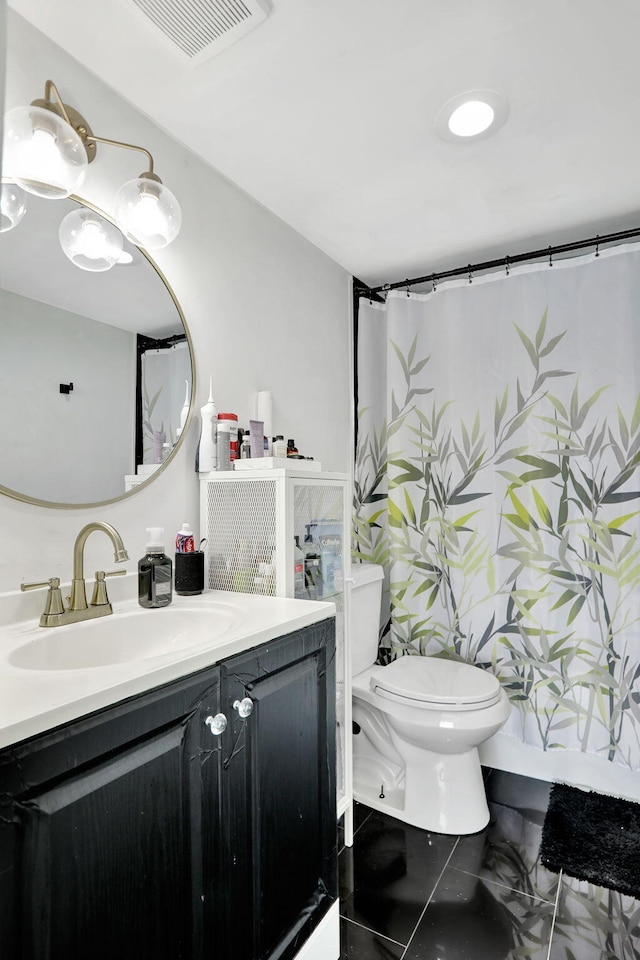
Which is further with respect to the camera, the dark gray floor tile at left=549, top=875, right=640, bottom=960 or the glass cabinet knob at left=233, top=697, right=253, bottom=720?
the dark gray floor tile at left=549, top=875, right=640, bottom=960

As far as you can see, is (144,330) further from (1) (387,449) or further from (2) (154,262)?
(1) (387,449)

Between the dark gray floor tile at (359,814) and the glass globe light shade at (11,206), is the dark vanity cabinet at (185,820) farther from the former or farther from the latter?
the glass globe light shade at (11,206)

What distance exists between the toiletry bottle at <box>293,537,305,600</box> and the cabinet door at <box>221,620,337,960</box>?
0.29 metres

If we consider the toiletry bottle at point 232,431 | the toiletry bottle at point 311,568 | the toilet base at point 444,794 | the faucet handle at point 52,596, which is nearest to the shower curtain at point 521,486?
the toilet base at point 444,794

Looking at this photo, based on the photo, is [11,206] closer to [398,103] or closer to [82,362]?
[82,362]

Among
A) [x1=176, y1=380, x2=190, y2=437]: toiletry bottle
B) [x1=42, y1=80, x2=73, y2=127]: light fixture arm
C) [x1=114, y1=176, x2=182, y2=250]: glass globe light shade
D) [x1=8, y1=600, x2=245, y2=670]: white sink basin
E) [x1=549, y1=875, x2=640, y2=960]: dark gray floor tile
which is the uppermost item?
[x1=42, y1=80, x2=73, y2=127]: light fixture arm

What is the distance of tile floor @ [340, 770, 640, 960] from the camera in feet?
4.57

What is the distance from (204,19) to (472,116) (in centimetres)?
78

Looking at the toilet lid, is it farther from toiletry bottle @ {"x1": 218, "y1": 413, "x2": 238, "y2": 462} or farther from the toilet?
toiletry bottle @ {"x1": 218, "y1": 413, "x2": 238, "y2": 462}

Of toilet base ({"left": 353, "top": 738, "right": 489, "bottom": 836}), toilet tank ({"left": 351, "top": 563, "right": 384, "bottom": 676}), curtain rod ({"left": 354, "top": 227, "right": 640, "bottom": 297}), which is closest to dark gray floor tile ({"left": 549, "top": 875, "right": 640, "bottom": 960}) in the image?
toilet base ({"left": 353, "top": 738, "right": 489, "bottom": 836})

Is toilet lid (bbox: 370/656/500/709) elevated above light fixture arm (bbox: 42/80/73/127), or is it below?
below

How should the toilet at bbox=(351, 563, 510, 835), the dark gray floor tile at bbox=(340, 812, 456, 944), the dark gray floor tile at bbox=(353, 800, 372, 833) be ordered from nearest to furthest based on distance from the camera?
the dark gray floor tile at bbox=(340, 812, 456, 944), the toilet at bbox=(351, 563, 510, 835), the dark gray floor tile at bbox=(353, 800, 372, 833)

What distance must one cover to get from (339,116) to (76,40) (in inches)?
27.1

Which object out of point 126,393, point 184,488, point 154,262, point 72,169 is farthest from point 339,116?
point 184,488
